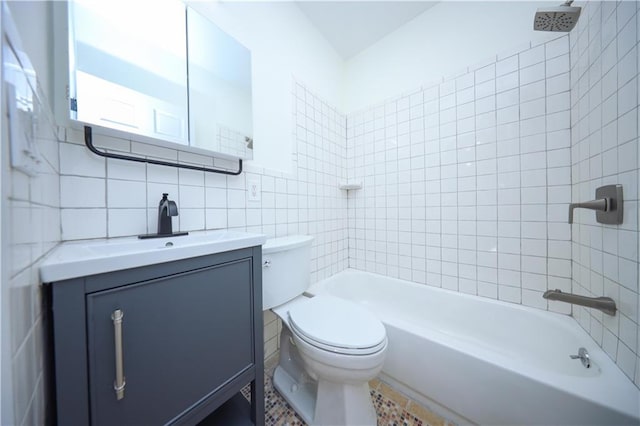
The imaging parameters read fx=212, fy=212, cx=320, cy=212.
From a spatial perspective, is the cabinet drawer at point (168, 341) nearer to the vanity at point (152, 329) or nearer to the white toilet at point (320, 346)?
the vanity at point (152, 329)

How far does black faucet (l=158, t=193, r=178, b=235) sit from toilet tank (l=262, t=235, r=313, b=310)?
41cm

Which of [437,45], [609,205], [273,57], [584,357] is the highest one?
[437,45]

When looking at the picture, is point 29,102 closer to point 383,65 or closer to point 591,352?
point 591,352

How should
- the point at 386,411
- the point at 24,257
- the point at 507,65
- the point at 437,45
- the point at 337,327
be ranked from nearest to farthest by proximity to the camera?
the point at 24,257
the point at 337,327
the point at 386,411
the point at 507,65
the point at 437,45

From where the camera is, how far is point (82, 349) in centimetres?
47

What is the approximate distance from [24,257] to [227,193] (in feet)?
2.66

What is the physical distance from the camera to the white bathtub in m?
0.73

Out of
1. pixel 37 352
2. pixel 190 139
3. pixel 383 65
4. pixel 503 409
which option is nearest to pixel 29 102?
pixel 37 352

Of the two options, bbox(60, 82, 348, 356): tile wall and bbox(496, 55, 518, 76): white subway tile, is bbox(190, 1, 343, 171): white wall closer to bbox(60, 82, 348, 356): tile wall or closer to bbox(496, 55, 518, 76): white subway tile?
bbox(60, 82, 348, 356): tile wall

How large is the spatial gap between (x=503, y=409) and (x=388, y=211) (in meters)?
1.25

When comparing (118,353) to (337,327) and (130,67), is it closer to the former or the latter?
(337,327)

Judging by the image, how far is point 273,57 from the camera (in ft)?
4.61

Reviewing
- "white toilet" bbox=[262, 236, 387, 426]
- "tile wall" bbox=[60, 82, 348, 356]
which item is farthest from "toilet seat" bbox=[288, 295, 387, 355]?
"tile wall" bbox=[60, 82, 348, 356]

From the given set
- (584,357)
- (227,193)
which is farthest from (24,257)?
(584,357)
